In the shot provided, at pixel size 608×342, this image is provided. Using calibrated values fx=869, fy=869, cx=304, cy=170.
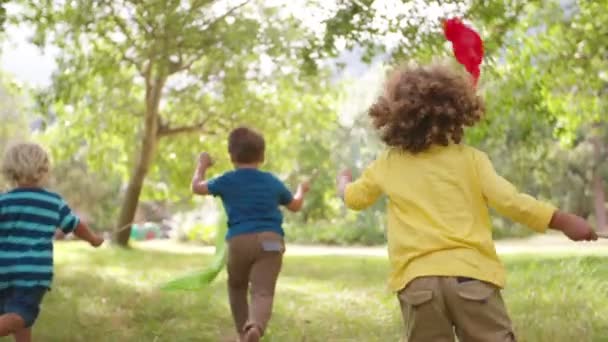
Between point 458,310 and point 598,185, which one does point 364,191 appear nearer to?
point 458,310

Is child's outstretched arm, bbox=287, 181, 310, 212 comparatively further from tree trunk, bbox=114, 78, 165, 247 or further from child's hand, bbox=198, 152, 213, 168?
tree trunk, bbox=114, 78, 165, 247

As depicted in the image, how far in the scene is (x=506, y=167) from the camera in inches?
1194

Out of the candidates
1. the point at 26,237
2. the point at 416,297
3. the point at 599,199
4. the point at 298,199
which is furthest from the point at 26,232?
the point at 599,199

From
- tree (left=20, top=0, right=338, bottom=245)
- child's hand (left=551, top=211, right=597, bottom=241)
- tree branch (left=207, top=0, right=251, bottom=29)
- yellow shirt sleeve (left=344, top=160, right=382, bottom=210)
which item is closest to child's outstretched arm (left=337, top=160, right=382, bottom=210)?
yellow shirt sleeve (left=344, top=160, right=382, bottom=210)

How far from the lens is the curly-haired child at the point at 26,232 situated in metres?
4.71

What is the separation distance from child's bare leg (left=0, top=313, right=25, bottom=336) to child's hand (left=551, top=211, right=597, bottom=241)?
2.87 m

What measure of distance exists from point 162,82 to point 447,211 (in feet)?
57.0

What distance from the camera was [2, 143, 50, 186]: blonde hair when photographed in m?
4.88

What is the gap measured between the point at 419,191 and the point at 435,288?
1.33 ft

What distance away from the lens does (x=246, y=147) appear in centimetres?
575

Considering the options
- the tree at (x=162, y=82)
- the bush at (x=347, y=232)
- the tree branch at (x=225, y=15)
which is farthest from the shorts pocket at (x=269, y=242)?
the bush at (x=347, y=232)

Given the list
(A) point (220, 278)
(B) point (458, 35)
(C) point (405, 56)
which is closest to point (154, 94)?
(A) point (220, 278)

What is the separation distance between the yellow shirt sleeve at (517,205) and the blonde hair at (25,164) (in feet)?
8.71

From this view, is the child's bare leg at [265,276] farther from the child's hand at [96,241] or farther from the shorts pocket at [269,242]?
the child's hand at [96,241]
